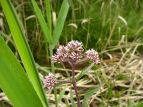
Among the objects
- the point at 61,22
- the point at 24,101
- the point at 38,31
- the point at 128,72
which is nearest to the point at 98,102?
the point at 128,72

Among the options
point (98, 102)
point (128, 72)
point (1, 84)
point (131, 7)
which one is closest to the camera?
point (1, 84)

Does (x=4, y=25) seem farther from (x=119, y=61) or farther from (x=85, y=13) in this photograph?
(x=119, y=61)

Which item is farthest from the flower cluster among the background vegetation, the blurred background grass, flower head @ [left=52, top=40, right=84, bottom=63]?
the blurred background grass

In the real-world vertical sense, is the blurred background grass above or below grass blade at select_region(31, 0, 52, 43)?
below

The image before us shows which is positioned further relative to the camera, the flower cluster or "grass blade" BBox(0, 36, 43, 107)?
the flower cluster

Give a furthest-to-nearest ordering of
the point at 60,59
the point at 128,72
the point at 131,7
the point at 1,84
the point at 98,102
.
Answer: the point at 131,7, the point at 128,72, the point at 98,102, the point at 60,59, the point at 1,84

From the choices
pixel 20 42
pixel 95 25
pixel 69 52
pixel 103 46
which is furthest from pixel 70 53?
pixel 95 25

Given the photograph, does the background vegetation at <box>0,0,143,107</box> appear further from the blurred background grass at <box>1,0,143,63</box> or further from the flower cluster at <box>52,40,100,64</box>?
the flower cluster at <box>52,40,100,64</box>
